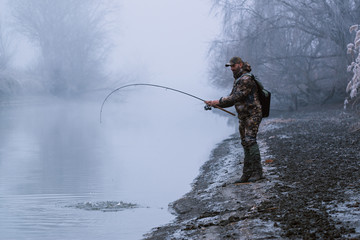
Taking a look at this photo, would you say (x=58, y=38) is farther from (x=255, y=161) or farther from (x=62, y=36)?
(x=255, y=161)

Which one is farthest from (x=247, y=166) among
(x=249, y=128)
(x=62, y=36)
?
(x=62, y=36)

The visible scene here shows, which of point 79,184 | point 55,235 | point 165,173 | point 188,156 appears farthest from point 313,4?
point 55,235

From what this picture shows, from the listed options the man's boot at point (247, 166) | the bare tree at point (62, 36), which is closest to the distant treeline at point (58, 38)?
the bare tree at point (62, 36)

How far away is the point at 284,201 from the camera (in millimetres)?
6172

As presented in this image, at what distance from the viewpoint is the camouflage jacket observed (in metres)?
7.17

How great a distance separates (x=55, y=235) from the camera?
7020 millimetres

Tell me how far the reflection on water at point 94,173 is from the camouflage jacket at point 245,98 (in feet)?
5.76

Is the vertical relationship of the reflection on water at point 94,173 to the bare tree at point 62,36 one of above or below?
below

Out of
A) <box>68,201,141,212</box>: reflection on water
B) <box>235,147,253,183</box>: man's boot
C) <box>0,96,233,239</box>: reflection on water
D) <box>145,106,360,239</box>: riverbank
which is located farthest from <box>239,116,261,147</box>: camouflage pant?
<box>68,201,141,212</box>: reflection on water

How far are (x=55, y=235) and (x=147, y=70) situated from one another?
50.2 meters

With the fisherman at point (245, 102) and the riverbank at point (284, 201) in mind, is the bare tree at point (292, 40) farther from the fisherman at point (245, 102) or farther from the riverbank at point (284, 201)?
the fisherman at point (245, 102)

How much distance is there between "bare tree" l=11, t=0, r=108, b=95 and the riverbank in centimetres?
3360

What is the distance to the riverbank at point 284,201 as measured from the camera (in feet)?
16.7

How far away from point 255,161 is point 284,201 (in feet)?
4.71
